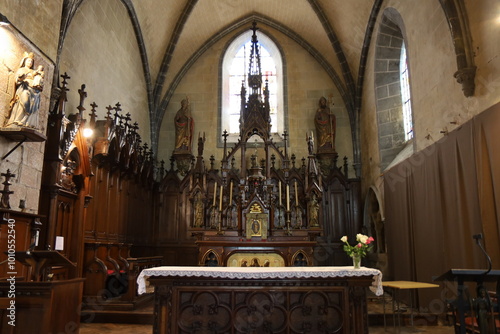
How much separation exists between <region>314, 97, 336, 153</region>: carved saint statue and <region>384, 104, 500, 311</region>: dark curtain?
3465mm

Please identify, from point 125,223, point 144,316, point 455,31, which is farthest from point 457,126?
point 125,223

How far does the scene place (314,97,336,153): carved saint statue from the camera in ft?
43.5

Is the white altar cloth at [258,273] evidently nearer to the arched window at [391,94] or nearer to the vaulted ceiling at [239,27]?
the arched window at [391,94]

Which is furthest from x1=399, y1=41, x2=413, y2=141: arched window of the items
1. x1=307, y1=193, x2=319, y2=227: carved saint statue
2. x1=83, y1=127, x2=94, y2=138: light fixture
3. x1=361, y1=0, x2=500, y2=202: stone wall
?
x1=83, y1=127, x2=94, y2=138: light fixture

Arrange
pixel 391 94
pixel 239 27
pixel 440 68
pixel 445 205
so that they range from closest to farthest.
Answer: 1. pixel 445 205
2. pixel 440 68
3. pixel 391 94
4. pixel 239 27

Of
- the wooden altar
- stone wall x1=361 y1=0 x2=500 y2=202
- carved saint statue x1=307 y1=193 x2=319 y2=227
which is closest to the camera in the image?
the wooden altar

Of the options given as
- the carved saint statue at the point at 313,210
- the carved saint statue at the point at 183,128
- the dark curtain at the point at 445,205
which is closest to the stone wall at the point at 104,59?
the carved saint statue at the point at 183,128

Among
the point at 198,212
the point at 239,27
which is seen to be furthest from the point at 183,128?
the point at 239,27

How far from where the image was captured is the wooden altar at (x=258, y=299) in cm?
546

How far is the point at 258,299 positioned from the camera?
221 inches

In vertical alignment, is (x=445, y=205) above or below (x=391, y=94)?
below

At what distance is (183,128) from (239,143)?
3.45 meters

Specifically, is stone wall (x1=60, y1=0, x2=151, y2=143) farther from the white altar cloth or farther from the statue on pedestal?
the white altar cloth

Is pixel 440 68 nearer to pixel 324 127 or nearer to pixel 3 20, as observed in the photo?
pixel 324 127
